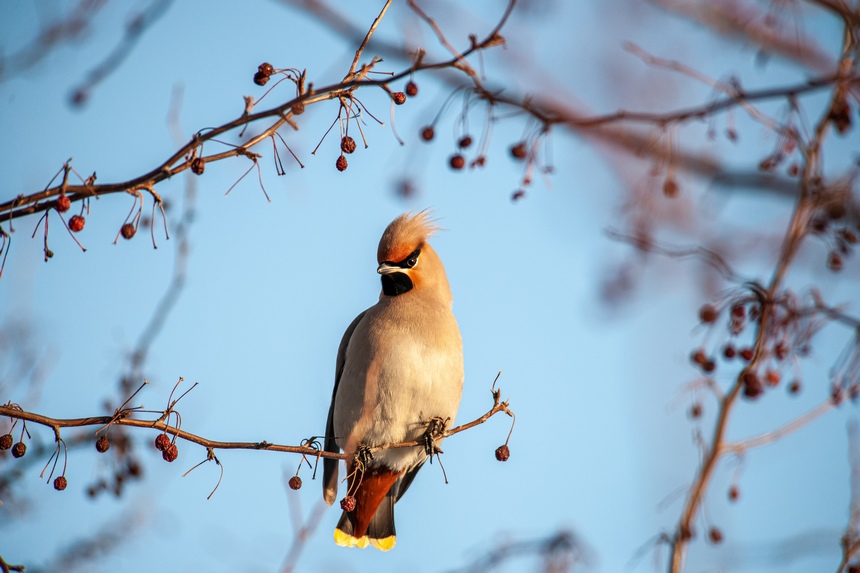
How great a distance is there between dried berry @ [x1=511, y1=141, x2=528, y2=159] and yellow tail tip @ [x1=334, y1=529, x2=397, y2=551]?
84.9 inches

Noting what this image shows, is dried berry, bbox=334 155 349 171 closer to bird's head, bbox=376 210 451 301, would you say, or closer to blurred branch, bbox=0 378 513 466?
blurred branch, bbox=0 378 513 466

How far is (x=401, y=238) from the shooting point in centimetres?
461

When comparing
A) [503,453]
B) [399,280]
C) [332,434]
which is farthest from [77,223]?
[332,434]

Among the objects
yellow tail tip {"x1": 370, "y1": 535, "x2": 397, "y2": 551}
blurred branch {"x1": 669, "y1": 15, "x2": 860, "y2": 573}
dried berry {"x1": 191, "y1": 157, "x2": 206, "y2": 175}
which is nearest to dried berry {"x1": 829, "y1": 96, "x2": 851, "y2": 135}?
blurred branch {"x1": 669, "y1": 15, "x2": 860, "y2": 573}

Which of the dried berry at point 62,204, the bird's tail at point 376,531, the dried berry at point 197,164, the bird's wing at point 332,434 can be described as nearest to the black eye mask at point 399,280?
the bird's wing at point 332,434

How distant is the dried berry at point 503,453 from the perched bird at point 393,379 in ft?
2.52

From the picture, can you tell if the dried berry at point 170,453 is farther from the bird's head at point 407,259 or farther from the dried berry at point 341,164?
the bird's head at point 407,259

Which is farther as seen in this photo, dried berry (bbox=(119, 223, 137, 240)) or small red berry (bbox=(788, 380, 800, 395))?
small red berry (bbox=(788, 380, 800, 395))

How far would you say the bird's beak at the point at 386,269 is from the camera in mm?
4512

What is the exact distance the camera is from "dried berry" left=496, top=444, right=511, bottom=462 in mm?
3316

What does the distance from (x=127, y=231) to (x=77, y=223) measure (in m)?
0.13

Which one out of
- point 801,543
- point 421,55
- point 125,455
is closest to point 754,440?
point 801,543

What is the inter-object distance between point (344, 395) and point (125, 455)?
1.02m

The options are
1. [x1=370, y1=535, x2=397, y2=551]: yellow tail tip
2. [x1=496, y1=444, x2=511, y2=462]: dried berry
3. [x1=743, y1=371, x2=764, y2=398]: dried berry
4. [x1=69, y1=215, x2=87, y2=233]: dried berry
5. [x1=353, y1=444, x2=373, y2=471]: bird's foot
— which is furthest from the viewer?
[x1=370, y1=535, x2=397, y2=551]: yellow tail tip
